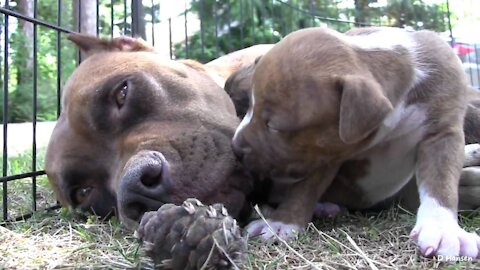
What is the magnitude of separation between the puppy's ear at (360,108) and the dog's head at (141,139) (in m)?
0.52

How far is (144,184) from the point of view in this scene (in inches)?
88.2

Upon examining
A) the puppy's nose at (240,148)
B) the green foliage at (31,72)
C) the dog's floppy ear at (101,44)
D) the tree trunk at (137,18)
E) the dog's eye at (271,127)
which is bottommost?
the green foliage at (31,72)

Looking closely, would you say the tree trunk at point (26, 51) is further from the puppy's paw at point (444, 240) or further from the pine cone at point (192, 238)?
the puppy's paw at point (444, 240)

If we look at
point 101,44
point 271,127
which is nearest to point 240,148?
point 271,127

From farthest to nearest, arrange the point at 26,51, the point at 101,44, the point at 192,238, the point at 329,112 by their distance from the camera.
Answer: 1. the point at 26,51
2. the point at 101,44
3. the point at 329,112
4. the point at 192,238

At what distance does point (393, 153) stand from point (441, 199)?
18.2 inches

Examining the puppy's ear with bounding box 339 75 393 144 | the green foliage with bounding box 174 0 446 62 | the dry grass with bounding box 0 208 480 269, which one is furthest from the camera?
the green foliage with bounding box 174 0 446 62

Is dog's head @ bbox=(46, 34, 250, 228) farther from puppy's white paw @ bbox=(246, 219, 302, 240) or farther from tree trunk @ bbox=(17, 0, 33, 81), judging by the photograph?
tree trunk @ bbox=(17, 0, 33, 81)

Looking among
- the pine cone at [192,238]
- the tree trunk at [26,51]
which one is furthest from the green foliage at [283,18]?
the pine cone at [192,238]

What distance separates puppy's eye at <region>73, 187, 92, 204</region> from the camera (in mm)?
2842

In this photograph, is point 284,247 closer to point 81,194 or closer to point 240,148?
point 240,148

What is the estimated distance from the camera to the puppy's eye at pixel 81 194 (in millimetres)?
2842

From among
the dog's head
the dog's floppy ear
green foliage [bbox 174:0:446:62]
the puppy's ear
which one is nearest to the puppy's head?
the puppy's ear

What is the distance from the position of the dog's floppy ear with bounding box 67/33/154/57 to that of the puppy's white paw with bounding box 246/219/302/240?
1.47 m
